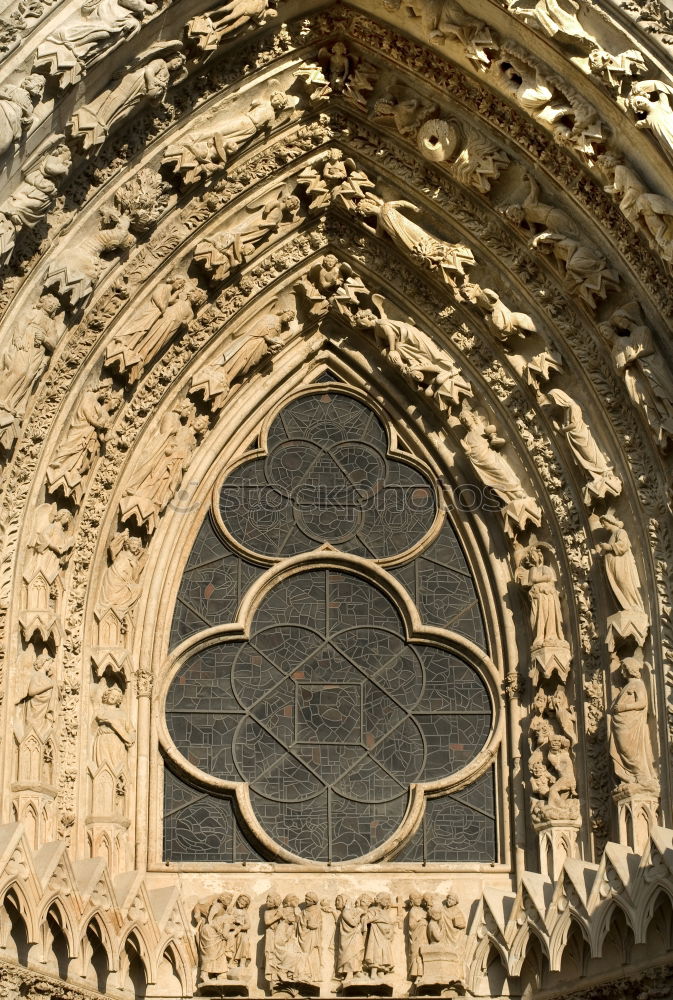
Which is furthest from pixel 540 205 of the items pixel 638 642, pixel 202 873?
pixel 202 873

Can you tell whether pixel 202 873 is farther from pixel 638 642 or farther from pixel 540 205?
pixel 540 205

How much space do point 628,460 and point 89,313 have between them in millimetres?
3479

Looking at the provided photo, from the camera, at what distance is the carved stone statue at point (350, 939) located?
12.5m

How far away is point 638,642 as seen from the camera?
1280 centimetres

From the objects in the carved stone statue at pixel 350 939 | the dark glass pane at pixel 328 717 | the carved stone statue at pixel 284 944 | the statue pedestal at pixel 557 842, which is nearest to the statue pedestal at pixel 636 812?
the statue pedestal at pixel 557 842

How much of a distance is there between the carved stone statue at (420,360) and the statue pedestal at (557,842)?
2.88 m

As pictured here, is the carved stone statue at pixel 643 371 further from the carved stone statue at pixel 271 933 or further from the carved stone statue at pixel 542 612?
the carved stone statue at pixel 271 933

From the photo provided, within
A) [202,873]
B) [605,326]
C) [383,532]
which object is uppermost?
[605,326]

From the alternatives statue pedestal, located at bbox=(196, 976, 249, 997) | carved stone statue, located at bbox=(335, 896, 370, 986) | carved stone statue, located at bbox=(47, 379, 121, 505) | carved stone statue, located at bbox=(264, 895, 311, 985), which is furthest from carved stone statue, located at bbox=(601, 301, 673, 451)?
statue pedestal, located at bbox=(196, 976, 249, 997)

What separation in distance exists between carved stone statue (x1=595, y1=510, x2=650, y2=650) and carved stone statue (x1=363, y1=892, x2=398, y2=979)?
6.84 ft

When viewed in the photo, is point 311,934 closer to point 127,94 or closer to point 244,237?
point 244,237

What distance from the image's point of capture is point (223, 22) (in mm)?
13062

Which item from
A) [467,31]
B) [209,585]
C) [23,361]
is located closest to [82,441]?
[23,361]

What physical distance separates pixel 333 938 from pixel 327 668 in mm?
1785
